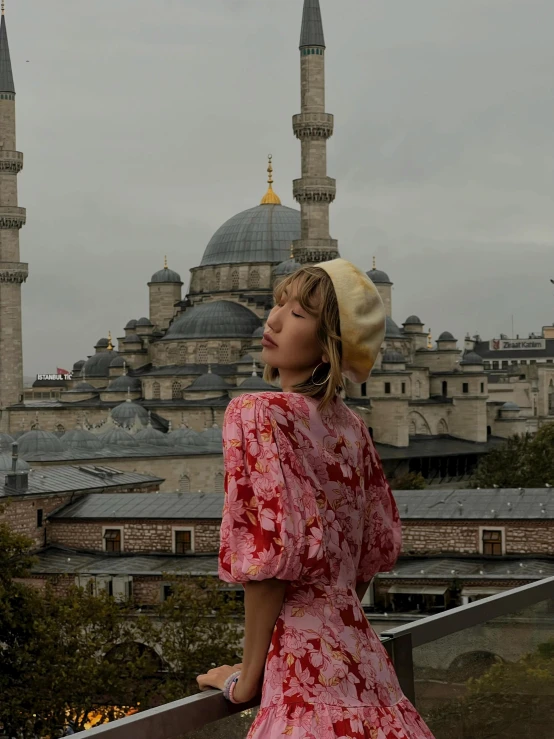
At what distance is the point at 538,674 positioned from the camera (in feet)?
12.1

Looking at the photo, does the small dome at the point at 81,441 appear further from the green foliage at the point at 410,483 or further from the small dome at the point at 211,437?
the green foliage at the point at 410,483

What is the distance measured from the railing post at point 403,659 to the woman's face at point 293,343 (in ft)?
2.38

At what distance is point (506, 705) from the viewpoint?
11.6 feet

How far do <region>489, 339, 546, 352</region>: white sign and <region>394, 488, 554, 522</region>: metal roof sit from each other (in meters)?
73.9

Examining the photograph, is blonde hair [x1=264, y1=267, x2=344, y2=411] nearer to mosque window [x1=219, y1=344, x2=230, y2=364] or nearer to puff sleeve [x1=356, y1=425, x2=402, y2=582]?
puff sleeve [x1=356, y1=425, x2=402, y2=582]

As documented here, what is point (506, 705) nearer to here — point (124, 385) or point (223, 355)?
point (124, 385)

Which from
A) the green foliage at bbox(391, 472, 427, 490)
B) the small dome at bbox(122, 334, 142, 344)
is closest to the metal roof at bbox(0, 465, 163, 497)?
the green foliage at bbox(391, 472, 427, 490)

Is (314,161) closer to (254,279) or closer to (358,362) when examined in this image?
(254,279)

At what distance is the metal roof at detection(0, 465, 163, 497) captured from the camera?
80.9ft

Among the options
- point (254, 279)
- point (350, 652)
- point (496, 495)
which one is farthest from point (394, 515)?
point (254, 279)

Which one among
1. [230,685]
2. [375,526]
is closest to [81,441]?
[375,526]

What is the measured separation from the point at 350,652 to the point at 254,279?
55.8 meters

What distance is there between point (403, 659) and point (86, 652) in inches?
508

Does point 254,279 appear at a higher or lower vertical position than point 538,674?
higher
